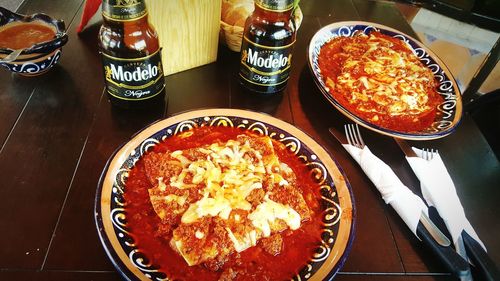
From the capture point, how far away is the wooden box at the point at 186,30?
130cm

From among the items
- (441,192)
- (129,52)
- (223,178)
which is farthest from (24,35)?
(441,192)

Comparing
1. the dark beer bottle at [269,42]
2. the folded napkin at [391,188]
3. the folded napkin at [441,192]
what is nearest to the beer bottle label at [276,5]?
the dark beer bottle at [269,42]

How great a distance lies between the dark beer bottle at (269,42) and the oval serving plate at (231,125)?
184 millimetres

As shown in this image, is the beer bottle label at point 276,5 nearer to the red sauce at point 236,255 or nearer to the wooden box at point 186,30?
the wooden box at point 186,30

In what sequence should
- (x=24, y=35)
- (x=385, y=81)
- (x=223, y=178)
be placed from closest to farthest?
(x=223, y=178) → (x=24, y=35) → (x=385, y=81)

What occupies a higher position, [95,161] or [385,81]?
[385,81]

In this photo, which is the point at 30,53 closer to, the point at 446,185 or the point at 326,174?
the point at 326,174

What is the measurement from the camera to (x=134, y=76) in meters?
1.17

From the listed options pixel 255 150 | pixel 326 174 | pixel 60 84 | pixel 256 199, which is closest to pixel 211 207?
pixel 256 199

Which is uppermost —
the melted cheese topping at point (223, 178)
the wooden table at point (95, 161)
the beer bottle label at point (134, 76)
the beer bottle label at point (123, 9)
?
the beer bottle label at point (123, 9)

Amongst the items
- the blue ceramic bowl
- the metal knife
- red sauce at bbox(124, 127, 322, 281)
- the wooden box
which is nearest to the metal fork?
red sauce at bbox(124, 127, 322, 281)

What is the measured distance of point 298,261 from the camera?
94cm

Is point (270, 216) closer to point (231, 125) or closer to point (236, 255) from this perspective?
point (236, 255)

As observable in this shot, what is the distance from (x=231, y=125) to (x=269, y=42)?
0.29 metres
